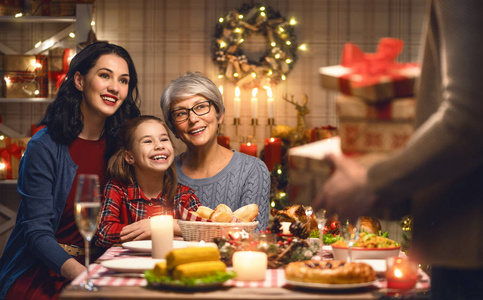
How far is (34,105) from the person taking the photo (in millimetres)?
5086

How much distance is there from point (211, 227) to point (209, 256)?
491 mm

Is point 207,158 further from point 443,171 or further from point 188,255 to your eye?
point 443,171

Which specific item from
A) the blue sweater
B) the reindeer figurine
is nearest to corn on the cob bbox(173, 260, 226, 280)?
the blue sweater

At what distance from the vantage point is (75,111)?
252 cm

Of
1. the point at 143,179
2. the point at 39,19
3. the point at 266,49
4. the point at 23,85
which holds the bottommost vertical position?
the point at 143,179

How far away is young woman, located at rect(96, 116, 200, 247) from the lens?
2361 millimetres

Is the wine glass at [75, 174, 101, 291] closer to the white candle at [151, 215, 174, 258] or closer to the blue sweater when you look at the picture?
the white candle at [151, 215, 174, 258]

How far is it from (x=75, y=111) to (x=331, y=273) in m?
1.68

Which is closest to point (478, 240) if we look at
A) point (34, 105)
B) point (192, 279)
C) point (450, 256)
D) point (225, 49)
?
point (450, 256)

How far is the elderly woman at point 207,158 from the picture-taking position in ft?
8.69

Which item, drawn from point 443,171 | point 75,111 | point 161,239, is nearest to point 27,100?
point 75,111

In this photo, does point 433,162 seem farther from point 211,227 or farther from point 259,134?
point 259,134

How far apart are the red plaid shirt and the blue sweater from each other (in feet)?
0.65

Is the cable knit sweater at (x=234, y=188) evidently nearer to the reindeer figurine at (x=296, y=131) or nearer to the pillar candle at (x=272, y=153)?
the pillar candle at (x=272, y=153)
